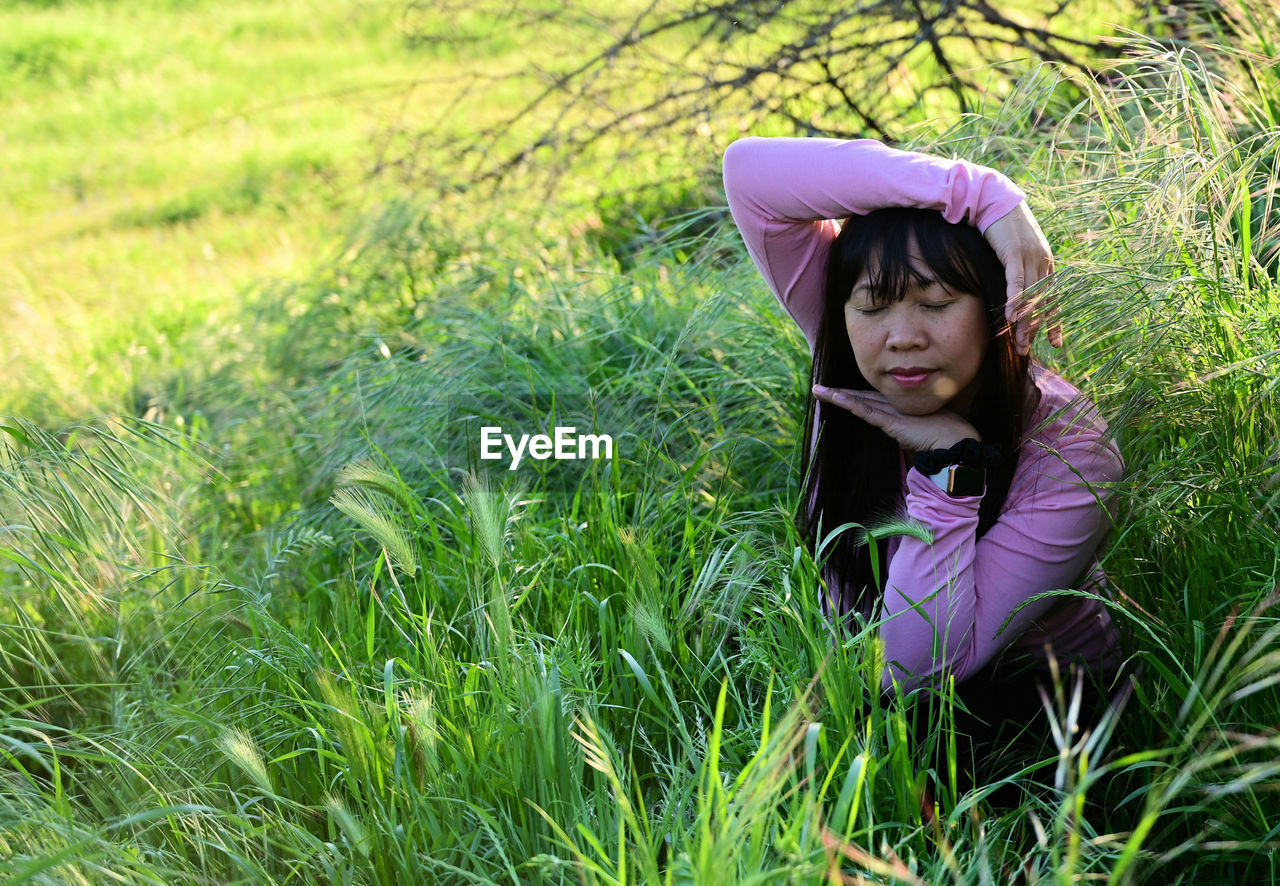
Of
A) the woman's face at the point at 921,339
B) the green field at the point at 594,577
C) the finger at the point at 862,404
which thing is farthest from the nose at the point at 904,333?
the green field at the point at 594,577

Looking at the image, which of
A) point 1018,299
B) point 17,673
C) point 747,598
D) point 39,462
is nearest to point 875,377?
point 1018,299

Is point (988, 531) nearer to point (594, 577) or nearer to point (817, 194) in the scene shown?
point (817, 194)

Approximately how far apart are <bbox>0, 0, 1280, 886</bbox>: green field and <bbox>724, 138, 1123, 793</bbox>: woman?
0.09 metres

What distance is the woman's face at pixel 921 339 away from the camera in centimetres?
179

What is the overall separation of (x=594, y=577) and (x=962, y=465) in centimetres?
72

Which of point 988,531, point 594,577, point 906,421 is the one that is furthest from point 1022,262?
point 594,577

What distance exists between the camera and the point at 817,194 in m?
1.91

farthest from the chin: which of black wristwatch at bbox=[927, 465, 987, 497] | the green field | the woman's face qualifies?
the green field

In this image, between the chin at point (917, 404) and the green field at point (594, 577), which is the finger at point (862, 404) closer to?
the chin at point (917, 404)

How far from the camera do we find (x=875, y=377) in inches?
73.4

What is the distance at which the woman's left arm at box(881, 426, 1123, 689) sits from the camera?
1774 mm

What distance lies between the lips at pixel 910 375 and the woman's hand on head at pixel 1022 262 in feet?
0.47

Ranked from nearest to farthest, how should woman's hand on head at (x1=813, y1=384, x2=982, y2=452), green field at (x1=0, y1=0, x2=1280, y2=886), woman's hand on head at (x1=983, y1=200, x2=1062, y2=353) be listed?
green field at (x1=0, y1=0, x2=1280, y2=886)
woman's hand on head at (x1=983, y1=200, x2=1062, y2=353)
woman's hand on head at (x1=813, y1=384, x2=982, y2=452)

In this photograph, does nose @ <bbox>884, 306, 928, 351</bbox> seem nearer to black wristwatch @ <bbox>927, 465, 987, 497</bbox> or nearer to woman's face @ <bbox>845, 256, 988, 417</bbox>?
woman's face @ <bbox>845, 256, 988, 417</bbox>
